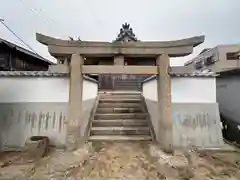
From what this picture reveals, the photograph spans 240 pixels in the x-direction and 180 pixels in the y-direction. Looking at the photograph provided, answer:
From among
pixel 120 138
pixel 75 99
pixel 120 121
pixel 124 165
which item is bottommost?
pixel 124 165

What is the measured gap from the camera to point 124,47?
19.7 feet

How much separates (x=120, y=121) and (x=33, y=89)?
11.6 ft

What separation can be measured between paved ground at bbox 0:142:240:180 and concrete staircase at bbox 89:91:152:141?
3.81 feet

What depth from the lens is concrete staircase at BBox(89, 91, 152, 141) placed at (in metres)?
7.41

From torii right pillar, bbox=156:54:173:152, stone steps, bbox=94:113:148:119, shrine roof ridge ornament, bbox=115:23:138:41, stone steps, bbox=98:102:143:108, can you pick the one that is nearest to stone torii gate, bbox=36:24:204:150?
torii right pillar, bbox=156:54:173:152

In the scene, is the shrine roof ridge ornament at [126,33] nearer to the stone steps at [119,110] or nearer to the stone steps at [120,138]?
the stone steps at [119,110]

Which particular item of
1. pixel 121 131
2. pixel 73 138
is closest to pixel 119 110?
pixel 121 131

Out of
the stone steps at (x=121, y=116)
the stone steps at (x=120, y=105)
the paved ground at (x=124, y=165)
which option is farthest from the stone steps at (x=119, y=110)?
the paved ground at (x=124, y=165)

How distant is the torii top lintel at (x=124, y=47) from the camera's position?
19.4 ft

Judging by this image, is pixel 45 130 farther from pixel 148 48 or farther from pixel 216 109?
pixel 216 109

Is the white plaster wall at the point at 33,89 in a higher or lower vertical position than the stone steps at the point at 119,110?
higher

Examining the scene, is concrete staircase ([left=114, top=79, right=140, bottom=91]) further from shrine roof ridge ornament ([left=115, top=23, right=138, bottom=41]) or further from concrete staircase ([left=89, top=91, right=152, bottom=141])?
concrete staircase ([left=89, top=91, right=152, bottom=141])

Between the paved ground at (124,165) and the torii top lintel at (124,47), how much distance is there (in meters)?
2.99

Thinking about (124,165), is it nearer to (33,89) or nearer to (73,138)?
(73,138)
